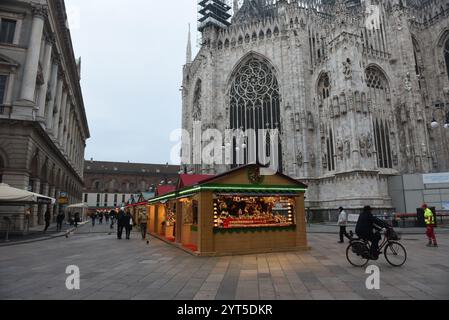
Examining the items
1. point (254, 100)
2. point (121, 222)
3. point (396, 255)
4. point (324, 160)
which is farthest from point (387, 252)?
point (254, 100)

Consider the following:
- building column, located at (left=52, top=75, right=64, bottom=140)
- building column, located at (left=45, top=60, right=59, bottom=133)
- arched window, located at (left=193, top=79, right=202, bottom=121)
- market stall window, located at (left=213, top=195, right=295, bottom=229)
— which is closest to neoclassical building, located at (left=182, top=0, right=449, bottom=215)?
arched window, located at (left=193, top=79, right=202, bottom=121)

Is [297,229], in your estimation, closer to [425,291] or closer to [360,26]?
[425,291]

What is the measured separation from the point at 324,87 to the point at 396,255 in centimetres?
3352

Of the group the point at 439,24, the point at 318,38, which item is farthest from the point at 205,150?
the point at 439,24

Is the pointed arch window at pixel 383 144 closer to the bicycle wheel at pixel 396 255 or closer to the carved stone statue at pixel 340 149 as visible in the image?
the carved stone statue at pixel 340 149

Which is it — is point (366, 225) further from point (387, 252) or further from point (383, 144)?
point (383, 144)

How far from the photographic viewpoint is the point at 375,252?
29.7 feet

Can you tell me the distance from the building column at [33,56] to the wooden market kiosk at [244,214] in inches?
643

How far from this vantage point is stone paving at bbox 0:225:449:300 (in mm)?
6230

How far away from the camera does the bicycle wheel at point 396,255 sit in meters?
9.11

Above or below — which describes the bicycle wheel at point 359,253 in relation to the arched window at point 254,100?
below

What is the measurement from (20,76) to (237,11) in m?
51.5

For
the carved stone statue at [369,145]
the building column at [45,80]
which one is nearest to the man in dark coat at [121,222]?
the building column at [45,80]

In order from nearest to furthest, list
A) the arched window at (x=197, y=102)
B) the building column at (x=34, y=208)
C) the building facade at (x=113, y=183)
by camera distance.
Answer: the building column at (x=34, y=208) → the arched window at (x=197, y=102) → the building facade at (x=113, y=183)
